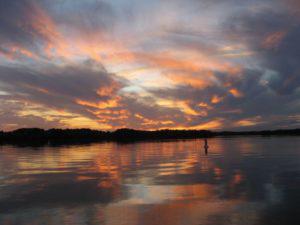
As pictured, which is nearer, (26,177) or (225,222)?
(225,222)

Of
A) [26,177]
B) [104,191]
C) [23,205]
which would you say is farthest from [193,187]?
[26,177]

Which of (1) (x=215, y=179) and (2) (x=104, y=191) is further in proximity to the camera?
(1) (x=215, y=179)

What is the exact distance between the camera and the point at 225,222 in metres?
13.2

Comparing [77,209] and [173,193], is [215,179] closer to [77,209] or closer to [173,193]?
[173,193]

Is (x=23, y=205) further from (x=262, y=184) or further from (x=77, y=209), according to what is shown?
(x=262, y=184)

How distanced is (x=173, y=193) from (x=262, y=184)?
674 cm

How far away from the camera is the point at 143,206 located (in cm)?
1617

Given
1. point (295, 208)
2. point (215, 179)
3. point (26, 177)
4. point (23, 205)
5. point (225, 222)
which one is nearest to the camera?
point (225, 222)

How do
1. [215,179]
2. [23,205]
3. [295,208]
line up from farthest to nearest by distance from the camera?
1. [215,179]
2. [23,205]
3. [295,208]

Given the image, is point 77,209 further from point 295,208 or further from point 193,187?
point 295,208

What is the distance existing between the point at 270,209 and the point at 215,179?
9188 millimetres

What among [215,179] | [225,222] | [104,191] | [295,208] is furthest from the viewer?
[215,179]

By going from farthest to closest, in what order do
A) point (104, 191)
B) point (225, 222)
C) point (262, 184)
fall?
1. point (262, 184)
2. point (104, 191)
3. point (225, 222)

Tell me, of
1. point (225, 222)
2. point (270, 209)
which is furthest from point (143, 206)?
point (270, 209)
